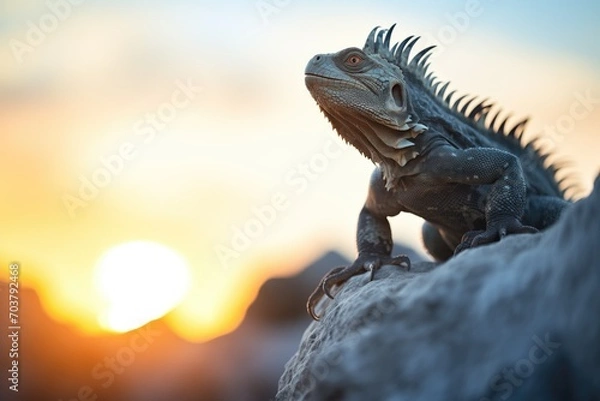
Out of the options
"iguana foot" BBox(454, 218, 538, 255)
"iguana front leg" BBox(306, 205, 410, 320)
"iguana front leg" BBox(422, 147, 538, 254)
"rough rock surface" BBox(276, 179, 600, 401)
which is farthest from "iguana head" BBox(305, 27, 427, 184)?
"rough rock surface" BBox(276, 179, 600, 401)

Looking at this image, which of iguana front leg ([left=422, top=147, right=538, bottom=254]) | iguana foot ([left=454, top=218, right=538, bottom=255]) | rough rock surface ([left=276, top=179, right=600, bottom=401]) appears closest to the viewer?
rough rock surface ([left=276, top=179, right=600, bottom=401])

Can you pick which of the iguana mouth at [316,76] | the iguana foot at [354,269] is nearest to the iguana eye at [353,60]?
the iguana mouth at [316,76]

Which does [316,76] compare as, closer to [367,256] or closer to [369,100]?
[369,100]

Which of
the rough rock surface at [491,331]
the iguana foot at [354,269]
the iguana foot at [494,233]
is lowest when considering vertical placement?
the rough rock surface at [491,331]

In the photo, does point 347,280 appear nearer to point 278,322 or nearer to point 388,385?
point 388,385

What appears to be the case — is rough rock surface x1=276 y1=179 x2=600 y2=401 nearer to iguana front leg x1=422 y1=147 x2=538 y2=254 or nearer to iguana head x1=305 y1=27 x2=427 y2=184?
iguana front leg x1=422 y1=147 x2=538 y2=254

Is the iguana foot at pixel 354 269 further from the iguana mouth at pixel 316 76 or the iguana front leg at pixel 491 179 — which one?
the iguana mouth at pixel 316 76
